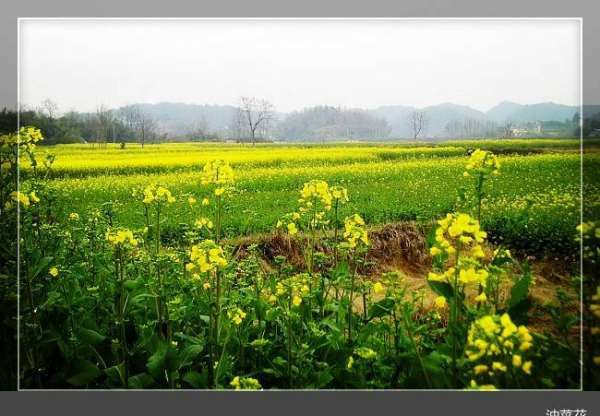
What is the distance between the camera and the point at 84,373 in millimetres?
2773

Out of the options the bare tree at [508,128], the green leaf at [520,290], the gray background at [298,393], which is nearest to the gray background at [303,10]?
the gray background at [298,393]

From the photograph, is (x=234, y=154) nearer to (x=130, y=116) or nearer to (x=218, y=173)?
(x=218, y=173)

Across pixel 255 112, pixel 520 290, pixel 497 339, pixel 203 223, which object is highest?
pixel 255 112

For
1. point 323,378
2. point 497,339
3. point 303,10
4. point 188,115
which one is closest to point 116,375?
point 323,378

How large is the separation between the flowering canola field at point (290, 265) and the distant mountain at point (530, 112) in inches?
6.3

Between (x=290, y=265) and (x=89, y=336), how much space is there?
1057 mm

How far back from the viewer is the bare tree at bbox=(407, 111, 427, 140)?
326cm

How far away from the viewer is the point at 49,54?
118 inches

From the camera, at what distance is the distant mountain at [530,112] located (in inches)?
117

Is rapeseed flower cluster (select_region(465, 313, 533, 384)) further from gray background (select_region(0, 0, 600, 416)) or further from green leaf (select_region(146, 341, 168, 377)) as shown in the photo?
green leaf (select_region(146, 341, 168, 377))

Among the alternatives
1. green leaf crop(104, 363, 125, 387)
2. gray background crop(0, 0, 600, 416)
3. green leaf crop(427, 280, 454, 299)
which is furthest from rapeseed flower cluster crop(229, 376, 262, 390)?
green leaf crop(427, 280, 454, 299)

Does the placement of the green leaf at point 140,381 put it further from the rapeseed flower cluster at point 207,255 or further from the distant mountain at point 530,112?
the distant mountain at point 530,112

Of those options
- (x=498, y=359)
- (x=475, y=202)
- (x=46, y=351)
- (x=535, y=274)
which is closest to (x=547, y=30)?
(x=475, y=202)

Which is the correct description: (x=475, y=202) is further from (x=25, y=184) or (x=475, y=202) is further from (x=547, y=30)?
(x=25, y=184)
